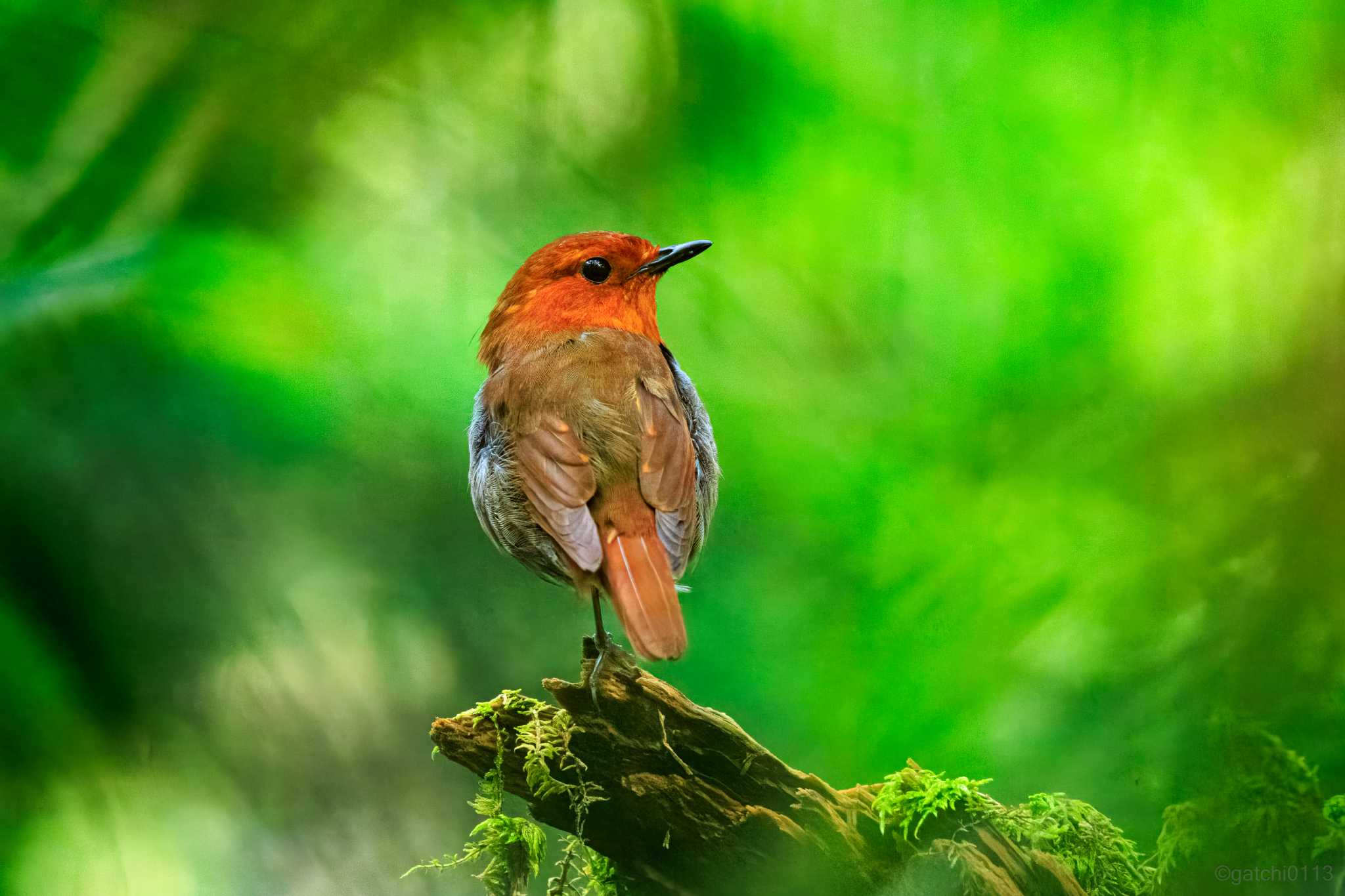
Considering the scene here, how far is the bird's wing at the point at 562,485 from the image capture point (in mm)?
1920

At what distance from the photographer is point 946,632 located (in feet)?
8.02

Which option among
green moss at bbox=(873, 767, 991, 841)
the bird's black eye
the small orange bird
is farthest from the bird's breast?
green moss at bbox=(873, 767, 991, 841)

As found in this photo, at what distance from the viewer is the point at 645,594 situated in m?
1.85

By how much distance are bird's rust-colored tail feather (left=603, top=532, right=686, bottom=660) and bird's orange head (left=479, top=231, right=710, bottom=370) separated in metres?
0.58

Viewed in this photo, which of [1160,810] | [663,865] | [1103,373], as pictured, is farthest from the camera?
[1103,373]

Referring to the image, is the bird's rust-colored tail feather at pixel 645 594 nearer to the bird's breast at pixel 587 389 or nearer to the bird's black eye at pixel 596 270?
the bird's breast at pixel 587 389

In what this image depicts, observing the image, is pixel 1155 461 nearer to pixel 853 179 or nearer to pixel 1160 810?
pixel 1160 810

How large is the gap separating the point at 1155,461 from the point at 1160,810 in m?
0.73

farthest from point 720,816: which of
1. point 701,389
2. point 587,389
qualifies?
point 701,389

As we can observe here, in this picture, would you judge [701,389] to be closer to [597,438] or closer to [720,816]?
[597,438]

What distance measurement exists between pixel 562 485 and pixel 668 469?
0.20 metres

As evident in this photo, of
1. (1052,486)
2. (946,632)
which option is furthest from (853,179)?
(946,632)

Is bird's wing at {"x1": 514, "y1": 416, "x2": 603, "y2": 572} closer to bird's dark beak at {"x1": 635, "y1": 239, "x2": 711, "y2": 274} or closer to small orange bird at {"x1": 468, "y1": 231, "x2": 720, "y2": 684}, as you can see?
small orange bird at {"x1": 468, "y1": 231, "x2": 720, "y2": 684}

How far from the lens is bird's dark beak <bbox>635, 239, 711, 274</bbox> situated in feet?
7.59
